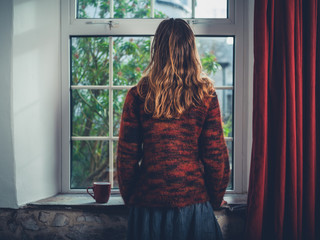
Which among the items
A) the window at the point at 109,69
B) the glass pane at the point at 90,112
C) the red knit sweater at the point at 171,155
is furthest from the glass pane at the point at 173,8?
the red knit sweater at the point at 171,155

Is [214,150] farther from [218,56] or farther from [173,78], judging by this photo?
[218,56]

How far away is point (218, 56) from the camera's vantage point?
77.8 inches

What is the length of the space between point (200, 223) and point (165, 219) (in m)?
0.16

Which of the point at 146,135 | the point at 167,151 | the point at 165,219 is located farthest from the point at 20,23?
the point at 165,219

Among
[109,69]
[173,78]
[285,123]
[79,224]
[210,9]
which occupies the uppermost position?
[210,9]

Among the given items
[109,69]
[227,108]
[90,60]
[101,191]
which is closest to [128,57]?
[109,69]

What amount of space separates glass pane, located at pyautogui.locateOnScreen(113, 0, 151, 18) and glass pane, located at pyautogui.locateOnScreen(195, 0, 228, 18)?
1.15ft

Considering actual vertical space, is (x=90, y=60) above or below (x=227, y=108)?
above

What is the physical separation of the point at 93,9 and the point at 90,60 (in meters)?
0.36

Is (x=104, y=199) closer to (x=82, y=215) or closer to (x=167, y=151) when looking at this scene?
(x=82, y=215)

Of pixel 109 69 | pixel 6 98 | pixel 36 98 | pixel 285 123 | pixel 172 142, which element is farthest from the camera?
pixel 109 69

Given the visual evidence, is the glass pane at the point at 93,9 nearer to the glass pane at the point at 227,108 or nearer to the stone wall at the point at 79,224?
the glass pane at the point at 227,108

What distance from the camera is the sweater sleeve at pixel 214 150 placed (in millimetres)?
1263

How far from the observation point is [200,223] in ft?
4.09
